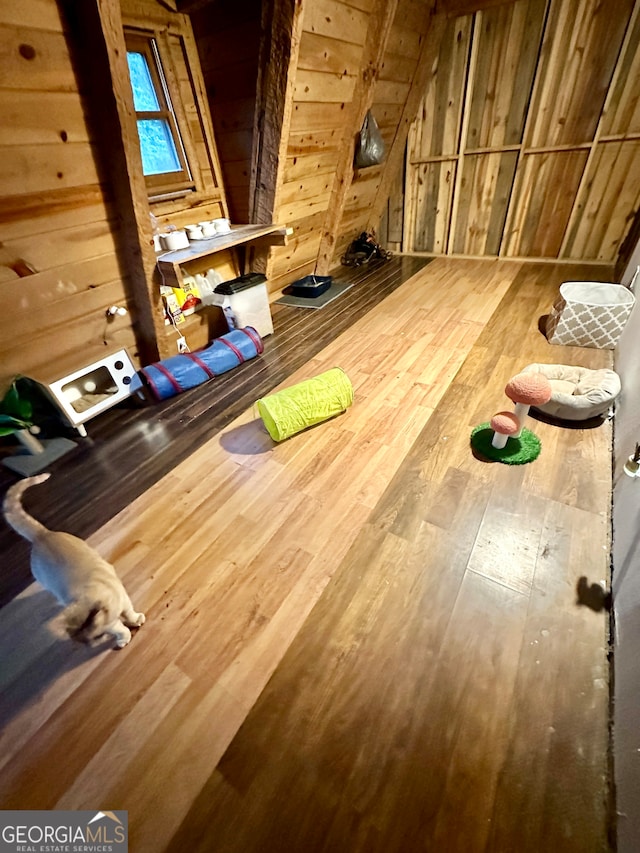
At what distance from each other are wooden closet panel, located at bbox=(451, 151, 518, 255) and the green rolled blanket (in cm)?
312

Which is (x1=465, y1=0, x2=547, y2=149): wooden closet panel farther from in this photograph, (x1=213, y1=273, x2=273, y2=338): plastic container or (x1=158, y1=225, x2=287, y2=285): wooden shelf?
(x1=213, y1=273, x2=273, y2=338): plastic container

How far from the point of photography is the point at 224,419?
2037 mm

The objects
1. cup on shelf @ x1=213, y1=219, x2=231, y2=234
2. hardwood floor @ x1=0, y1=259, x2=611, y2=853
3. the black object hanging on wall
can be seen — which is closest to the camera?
hardwood floor @ x1=0, y1=259, x2=611, y2=853

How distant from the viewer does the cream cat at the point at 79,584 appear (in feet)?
3.02

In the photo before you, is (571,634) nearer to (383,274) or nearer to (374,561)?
(374,561)

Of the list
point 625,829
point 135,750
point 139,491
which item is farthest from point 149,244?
point 625,829

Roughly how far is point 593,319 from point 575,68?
7.99 ft

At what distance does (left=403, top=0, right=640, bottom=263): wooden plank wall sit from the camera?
2.92 metres

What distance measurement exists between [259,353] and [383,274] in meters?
1.96

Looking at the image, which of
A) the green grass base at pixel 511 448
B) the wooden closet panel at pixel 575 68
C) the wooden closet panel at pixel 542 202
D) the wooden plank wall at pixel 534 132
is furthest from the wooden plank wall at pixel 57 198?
the wooden closet panel at pixel 542 202

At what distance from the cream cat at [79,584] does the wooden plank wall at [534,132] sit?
14.5ft

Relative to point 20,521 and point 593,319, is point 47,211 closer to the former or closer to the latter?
point 20,521

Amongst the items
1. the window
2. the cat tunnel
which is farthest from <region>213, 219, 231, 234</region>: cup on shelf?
the cat tunnel

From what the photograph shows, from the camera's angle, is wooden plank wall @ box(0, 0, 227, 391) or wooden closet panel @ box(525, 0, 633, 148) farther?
wooden closet panel @ box(525, 0, 633, 148)
